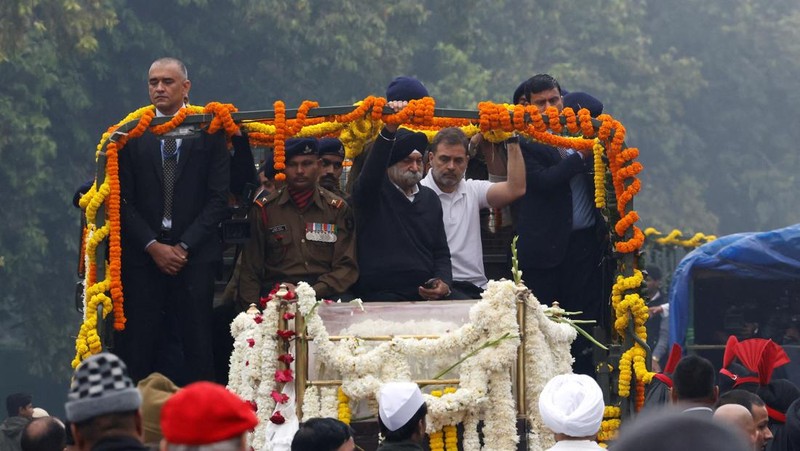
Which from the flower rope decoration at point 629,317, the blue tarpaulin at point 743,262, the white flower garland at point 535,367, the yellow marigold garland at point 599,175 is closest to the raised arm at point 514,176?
the yellow marigold garland at point 599,175

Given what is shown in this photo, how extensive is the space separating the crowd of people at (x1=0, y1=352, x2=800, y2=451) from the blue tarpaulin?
6.98m

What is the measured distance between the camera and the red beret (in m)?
3.68

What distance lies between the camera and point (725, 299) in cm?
1612

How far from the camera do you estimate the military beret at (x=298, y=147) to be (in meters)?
9.27

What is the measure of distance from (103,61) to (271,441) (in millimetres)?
16116

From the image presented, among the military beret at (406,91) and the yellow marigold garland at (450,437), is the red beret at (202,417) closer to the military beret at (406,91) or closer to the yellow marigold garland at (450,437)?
the yellow marigold garland at (450,437)

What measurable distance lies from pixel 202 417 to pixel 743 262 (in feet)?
41.6

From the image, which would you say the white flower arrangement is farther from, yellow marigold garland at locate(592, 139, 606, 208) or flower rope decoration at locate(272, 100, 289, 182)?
yellow marigold garland at locate(592, 139, 606, 208)

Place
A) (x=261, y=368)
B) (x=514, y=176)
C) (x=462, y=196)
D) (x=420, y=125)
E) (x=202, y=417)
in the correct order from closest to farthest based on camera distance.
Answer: (x=202, y=417) → (x=261, y=368) → (x=420, y=125) → (x=514, y=176) → (x=462, y=196)

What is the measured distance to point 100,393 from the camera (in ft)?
14.1

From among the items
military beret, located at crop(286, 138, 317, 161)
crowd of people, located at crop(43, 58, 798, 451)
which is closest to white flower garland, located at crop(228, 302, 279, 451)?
crowd of people, located at crop(43, 58, 798, 451)

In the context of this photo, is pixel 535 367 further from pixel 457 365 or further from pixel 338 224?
pixel 338 224


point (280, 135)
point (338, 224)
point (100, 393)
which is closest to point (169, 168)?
point (280, 135)

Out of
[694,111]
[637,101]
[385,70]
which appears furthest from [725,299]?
[694,111]
